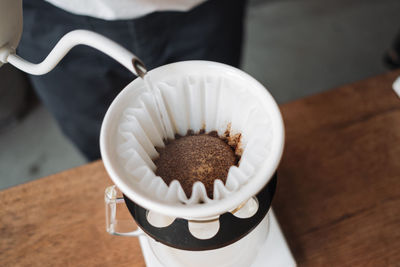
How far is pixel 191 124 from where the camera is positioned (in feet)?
1.40

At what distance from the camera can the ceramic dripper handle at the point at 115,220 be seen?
42 centimetres

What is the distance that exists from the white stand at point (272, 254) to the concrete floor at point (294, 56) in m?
0.86

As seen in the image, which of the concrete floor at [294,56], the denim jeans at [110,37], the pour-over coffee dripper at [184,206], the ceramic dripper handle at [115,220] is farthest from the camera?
the concrete floor at [294,56]

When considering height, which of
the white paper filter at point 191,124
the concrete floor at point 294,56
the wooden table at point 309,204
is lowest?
the concrete floor at point 294,56

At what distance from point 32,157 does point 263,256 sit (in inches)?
42.3

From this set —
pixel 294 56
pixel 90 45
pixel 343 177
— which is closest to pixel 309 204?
pixel 343 177

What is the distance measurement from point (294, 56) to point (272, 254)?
3.91 feet

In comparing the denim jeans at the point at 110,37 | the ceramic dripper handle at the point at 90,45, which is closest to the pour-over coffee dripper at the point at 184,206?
the ceramic dripper handle at the point at 90,45

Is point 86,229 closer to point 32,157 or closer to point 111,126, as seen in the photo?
point 111,126

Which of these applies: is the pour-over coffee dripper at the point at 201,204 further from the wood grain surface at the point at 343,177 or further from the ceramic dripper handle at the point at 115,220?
the wood grain surface at the point at 343,177

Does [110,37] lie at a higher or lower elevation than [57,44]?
lower

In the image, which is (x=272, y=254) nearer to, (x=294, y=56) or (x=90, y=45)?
(x=90, y=45)

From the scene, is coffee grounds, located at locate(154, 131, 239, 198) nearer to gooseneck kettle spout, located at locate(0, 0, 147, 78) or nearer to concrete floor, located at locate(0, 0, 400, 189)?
gooseneck kettle spout, located at locate(0, 0, 147, 78)

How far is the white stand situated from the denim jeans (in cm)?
41
